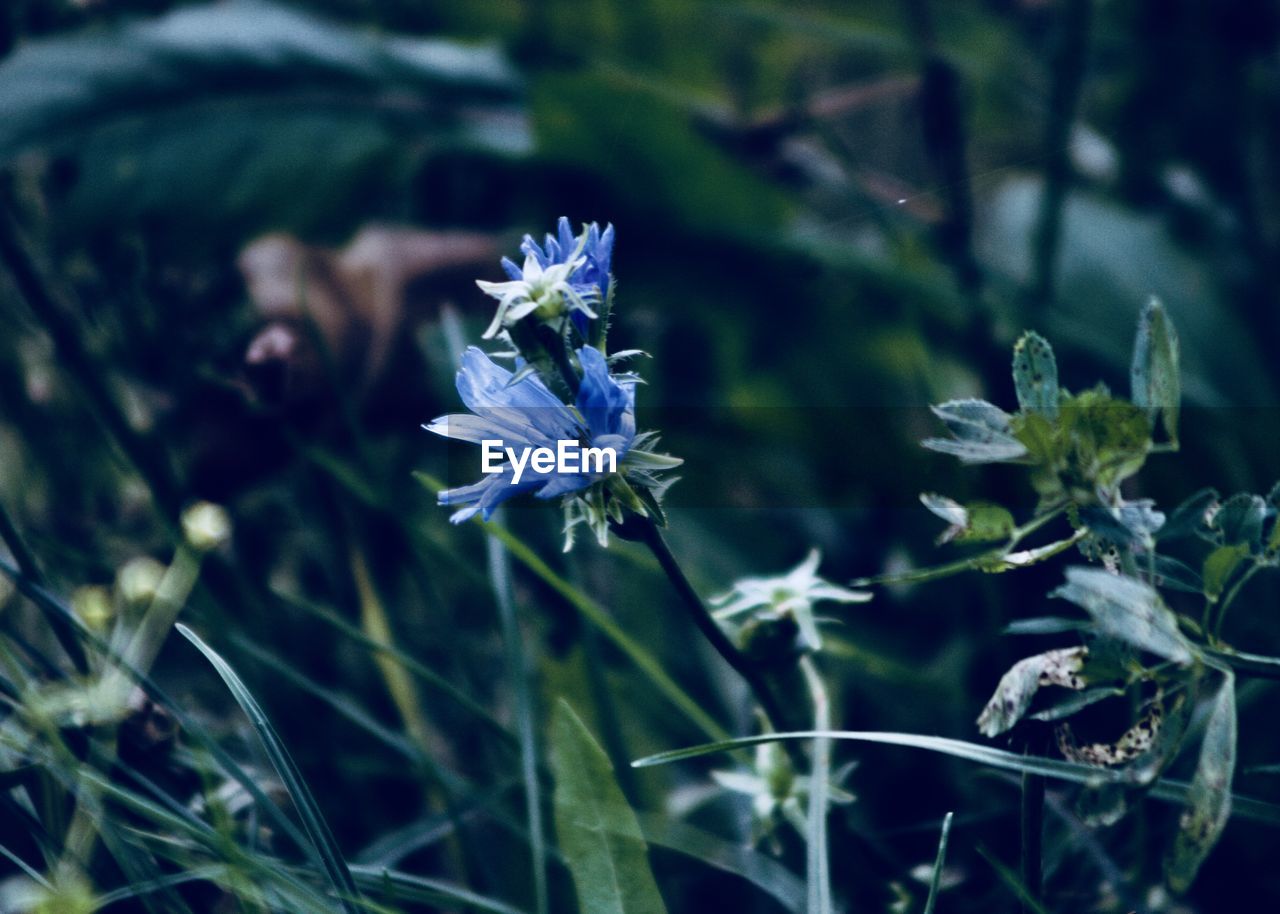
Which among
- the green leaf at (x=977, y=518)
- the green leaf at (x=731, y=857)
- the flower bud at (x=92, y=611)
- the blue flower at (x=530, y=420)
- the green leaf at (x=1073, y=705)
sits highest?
the blue flower at (x=530, y=420)

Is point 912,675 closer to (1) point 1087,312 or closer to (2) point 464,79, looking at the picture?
(1) point 1087,312

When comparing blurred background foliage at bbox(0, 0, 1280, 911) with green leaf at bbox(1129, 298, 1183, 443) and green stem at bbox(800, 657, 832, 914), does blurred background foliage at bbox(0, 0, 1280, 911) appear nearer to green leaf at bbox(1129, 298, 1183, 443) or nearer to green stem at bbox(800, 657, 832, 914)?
green stem at bbox(800, 657, 832, 914)

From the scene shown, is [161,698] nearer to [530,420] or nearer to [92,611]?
[92,611]

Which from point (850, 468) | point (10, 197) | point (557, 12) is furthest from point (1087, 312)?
point (10, 197)

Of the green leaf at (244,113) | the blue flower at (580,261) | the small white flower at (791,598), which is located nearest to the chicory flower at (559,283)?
the blue flower at (580,261)

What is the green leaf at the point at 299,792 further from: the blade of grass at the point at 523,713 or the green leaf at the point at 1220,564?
the green leaf at the point at 1220,564

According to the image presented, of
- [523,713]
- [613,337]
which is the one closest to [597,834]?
[523,713]
